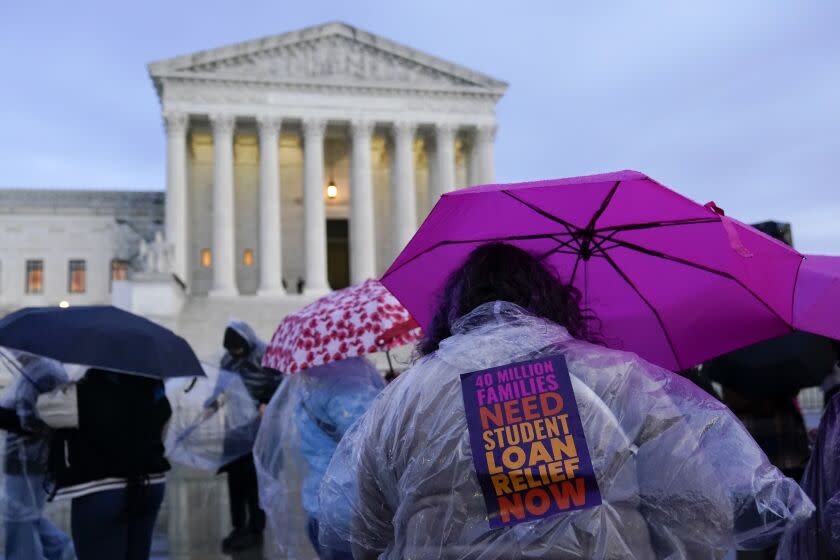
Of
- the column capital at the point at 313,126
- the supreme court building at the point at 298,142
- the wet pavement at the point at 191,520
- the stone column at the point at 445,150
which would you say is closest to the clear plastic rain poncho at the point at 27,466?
the wet pavement at the point at 191,520

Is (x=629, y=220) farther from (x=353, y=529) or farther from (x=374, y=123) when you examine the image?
(x=374, y=123)

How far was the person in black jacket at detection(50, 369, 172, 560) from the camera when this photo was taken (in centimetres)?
510

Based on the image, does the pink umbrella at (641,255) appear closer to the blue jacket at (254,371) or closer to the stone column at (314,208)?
the blue jacket at (254,371)

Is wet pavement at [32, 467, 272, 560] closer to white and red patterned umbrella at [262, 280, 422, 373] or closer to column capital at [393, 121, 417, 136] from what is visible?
white and red patterned umbrella at [262, 280, 422, 373]

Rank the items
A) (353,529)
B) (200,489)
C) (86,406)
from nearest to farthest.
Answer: (353,529) < (86,406) < (200,489)

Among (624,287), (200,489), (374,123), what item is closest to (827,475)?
(624,287)

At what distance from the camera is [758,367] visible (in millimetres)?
6270

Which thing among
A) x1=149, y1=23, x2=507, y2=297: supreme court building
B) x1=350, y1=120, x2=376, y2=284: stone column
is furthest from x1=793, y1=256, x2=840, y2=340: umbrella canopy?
x1=350, y1=120, x2=376, y2=284: stone column

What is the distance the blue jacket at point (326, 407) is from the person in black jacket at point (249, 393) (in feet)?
12.4

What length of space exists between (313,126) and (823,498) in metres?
37.9

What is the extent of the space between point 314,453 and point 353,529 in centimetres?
219

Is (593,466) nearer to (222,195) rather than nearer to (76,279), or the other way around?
(222,195)

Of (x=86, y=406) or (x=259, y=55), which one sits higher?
(x=259, y=55)

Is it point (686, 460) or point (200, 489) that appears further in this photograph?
point (200, 489)
